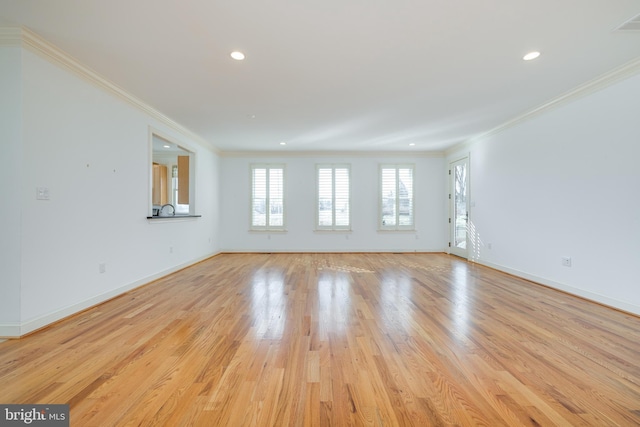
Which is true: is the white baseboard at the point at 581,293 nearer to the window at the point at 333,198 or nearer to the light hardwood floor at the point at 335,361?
the light hardwood floor at the point at 335,361

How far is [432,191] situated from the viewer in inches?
289

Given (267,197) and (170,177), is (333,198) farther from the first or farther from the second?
(170,177)

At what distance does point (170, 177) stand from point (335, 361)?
23.7ft

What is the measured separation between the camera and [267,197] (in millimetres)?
7336

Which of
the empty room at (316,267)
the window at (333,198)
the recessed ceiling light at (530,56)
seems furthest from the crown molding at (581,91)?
the window at (333,198)

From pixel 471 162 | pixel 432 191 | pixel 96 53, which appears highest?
pixel 96 53

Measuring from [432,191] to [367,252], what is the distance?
2.42 meters

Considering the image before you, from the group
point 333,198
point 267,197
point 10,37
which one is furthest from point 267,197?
point 10,37

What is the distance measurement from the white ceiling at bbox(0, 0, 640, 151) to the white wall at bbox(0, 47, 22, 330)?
0.39 m

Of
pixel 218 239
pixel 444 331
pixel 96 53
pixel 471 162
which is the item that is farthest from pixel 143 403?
pixel 471 162

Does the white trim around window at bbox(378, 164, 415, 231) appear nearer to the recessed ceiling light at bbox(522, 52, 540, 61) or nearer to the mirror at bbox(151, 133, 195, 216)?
the recessed ceiling light at bbox(522, 52, 540, 61)

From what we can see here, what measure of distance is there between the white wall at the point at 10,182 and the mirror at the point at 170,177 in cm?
206

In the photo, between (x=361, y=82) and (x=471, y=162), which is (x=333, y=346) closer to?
(x=361, y=82)

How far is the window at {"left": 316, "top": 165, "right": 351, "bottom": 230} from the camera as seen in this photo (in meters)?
7.34
